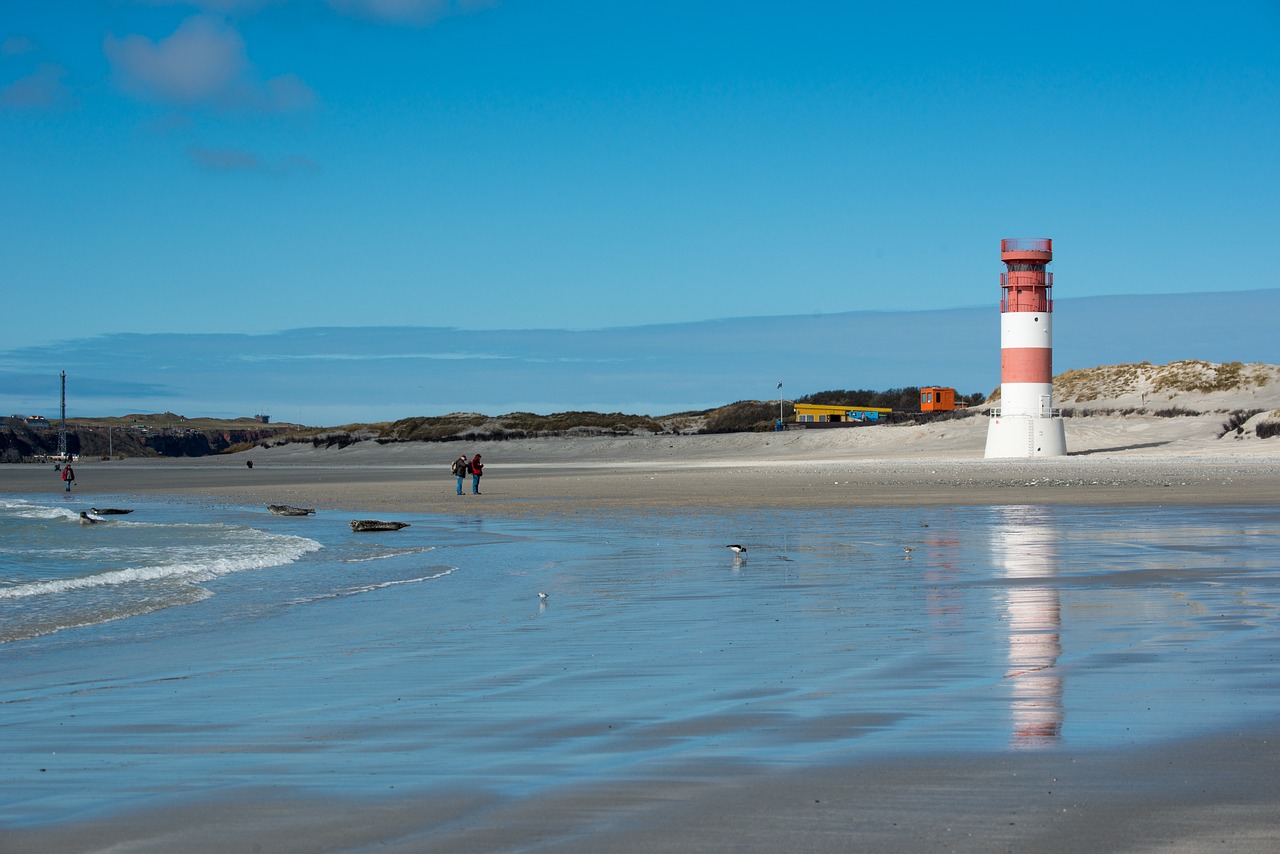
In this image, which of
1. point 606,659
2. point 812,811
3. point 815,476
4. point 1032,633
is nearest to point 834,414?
point 815,476

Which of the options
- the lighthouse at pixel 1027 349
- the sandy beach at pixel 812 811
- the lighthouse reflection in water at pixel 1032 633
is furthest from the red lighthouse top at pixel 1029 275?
the sandy beach at pixel 812 811

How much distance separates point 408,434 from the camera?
3716 inches

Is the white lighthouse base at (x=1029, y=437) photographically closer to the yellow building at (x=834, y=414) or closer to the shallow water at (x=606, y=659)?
the shallow water at (x=606, y=659)

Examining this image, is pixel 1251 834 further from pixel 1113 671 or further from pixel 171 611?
pixel 171 611

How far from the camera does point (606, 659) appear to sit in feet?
27.2

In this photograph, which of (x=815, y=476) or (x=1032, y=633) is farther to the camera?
(x=815, y=476)

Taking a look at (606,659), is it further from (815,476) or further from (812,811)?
(815,476)

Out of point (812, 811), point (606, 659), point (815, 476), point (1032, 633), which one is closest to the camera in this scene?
point (812, 811)

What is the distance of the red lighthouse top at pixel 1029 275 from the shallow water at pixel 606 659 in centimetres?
2822

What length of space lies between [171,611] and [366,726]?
6.63 m

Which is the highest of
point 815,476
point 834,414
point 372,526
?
point 834,414

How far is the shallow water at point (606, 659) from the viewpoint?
5.57 metres

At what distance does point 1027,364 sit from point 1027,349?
21.1 inches

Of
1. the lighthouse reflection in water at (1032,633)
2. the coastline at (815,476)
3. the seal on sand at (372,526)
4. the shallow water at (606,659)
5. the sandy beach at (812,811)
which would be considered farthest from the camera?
the coastline at (815,476)
